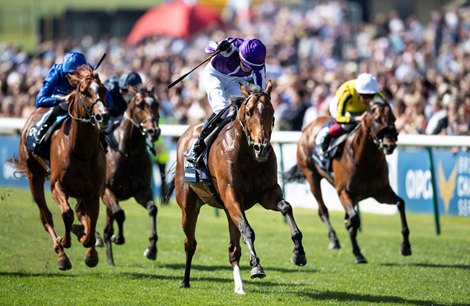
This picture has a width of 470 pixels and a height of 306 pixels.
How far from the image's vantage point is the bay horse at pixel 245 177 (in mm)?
8453

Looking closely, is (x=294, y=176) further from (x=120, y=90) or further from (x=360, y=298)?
(x=360, y=298)

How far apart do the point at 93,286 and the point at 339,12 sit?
61.2 ft

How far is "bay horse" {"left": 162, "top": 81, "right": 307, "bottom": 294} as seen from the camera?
8.45 metres

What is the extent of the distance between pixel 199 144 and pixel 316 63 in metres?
14.7

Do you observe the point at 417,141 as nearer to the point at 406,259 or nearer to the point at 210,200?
the point at 406,259

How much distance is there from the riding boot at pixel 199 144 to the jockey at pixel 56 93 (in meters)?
1.48

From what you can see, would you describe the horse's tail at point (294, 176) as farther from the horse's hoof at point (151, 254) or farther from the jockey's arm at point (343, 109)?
the horse's hoof at point (151, 254)

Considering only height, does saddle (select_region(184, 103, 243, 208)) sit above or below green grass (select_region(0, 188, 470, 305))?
above

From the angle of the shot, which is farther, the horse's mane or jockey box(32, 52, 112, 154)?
jockey box(32, 52, 112, 154)

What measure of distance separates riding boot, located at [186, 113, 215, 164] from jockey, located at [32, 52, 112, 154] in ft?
4.87

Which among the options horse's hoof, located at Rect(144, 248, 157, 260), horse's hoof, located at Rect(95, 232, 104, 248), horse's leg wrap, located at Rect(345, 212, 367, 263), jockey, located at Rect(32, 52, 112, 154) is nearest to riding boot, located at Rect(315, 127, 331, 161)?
horse's leg wrap, located at Rect(345, 212, 367, 263)

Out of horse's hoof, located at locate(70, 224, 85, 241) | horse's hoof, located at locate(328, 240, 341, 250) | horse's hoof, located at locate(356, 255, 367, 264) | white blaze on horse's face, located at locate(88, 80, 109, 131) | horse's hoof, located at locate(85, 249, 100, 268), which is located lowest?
horse's hoof, located at locate(328, 240, 341, 250)

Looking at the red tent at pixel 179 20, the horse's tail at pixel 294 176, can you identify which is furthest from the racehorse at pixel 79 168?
the red tent at pixel 179 20

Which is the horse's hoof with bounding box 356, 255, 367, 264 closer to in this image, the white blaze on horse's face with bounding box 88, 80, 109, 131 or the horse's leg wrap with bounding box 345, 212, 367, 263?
the horse's leg wrap with bounding box 345, 212, 367, 263
